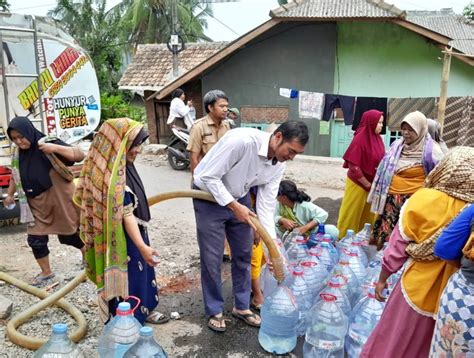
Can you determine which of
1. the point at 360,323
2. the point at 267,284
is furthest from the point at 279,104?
the point at 360,323

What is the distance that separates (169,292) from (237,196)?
134cm

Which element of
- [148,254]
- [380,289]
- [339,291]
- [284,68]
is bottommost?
[339,291]

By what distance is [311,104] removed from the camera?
938cm

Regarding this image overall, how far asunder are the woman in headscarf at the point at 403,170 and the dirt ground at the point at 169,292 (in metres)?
1.70

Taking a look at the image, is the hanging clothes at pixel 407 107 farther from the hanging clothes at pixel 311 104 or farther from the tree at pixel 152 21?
the tree at pixel 152 21

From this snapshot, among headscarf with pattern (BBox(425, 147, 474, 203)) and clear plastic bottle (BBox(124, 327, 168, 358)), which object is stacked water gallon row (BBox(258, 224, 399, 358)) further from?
clear plastic bottle (BBox(124, 327, 168, 358))

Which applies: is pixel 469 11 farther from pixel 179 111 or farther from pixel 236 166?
pixel 236 166

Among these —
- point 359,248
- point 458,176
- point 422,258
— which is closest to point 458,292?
point 422,258

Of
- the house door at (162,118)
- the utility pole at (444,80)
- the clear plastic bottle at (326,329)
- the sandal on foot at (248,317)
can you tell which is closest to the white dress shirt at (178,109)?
the house door at (162,118)

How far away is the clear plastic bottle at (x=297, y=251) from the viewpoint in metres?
3.62

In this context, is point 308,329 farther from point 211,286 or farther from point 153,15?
point 153,15

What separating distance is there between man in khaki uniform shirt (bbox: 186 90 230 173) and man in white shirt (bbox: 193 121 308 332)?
143 cm

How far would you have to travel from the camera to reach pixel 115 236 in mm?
2486

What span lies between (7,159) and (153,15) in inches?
784
